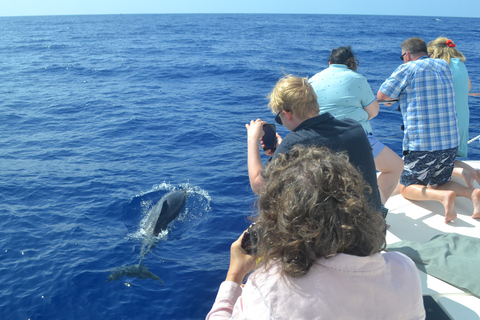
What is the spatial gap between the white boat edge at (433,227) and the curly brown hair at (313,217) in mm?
1682

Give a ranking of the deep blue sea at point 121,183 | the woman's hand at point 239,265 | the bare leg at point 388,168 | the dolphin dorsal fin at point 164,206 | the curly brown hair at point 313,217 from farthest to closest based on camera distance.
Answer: the dolphin dorsal fin at point 164,206, the deep blue sea at point 121,183, the bare leg at point 388,168, the woman's hand at point 239,265, the curly brown hair at point 313,217

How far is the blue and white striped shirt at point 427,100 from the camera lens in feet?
13.7

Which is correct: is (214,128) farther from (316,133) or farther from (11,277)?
(316,133)

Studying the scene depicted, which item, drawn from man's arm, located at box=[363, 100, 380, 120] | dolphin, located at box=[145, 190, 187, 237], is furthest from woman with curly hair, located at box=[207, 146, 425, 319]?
dolphin, located at box=[145, 190, 187, 237]

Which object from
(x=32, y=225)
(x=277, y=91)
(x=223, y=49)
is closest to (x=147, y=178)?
(x=32, y=225)

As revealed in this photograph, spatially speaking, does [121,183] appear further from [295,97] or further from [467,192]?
[295,97]

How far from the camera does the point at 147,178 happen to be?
8.86m

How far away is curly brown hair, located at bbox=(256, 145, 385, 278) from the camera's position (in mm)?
1493

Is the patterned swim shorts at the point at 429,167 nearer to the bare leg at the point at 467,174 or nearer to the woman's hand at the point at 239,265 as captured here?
the bare leg at the point at 467,174

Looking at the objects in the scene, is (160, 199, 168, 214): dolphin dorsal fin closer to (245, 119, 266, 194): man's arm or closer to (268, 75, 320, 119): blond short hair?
(245, 119, 266, 194): man's arm

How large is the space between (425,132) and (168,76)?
1843 cm

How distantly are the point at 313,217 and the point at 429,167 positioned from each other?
11.9 feet

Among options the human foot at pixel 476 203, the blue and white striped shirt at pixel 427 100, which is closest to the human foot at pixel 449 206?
the human foot at pixel 476 203

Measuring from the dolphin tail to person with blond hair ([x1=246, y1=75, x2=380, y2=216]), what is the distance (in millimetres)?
3393
